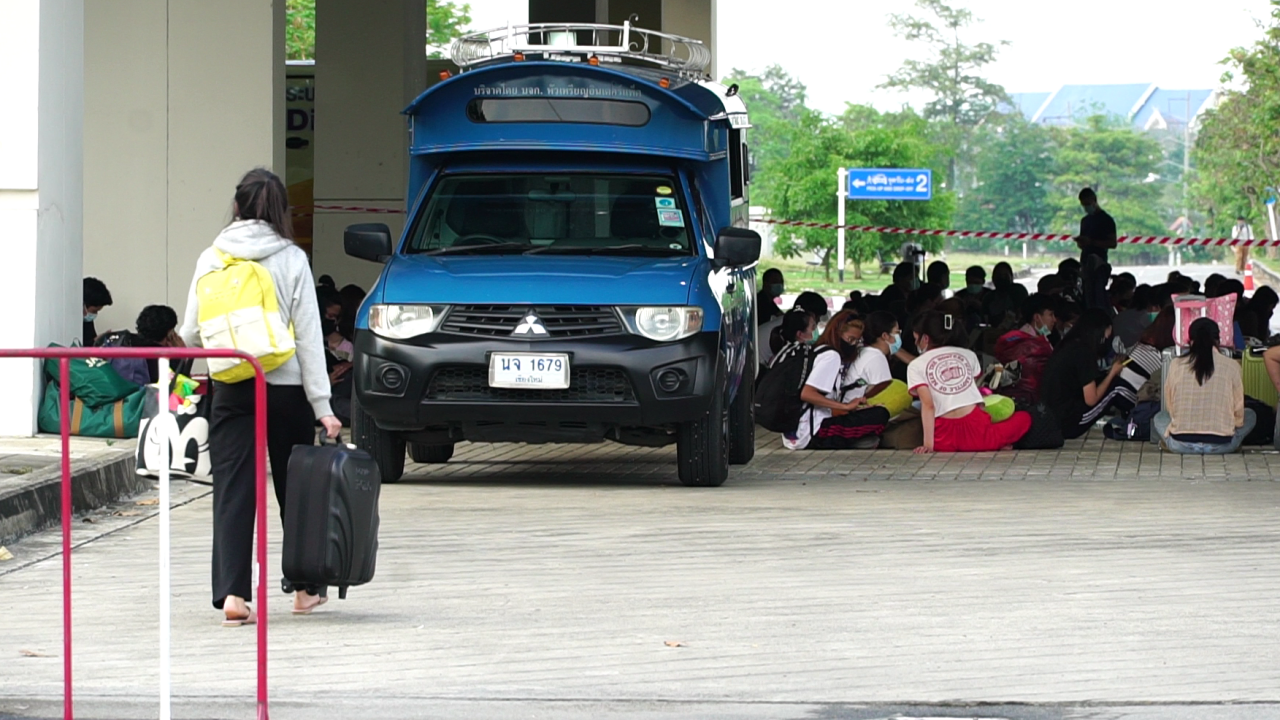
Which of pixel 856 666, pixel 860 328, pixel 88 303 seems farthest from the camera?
pixel 88 303

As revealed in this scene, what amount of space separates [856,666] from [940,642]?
529 millimetres

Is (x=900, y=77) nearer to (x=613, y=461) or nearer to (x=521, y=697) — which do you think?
(x=613, y=461)

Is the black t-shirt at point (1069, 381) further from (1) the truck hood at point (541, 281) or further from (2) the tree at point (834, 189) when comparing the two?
(2) the tree at point (834, 189)

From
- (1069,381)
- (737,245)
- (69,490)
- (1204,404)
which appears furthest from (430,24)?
(69,490)

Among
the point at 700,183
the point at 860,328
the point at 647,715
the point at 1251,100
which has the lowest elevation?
the point at 647,715

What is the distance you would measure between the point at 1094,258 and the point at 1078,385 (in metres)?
8.55

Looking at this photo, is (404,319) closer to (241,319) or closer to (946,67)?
(241,319)

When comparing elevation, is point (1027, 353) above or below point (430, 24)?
below

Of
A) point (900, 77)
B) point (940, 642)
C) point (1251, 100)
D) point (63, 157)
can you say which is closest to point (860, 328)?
point (63, 157)

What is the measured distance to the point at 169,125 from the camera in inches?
692

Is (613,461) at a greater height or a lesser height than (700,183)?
lesser

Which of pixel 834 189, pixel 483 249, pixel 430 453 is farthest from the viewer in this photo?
pixel 834 189

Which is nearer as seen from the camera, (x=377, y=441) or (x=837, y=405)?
(x=377, y=441)

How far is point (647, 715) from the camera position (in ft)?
19.2
